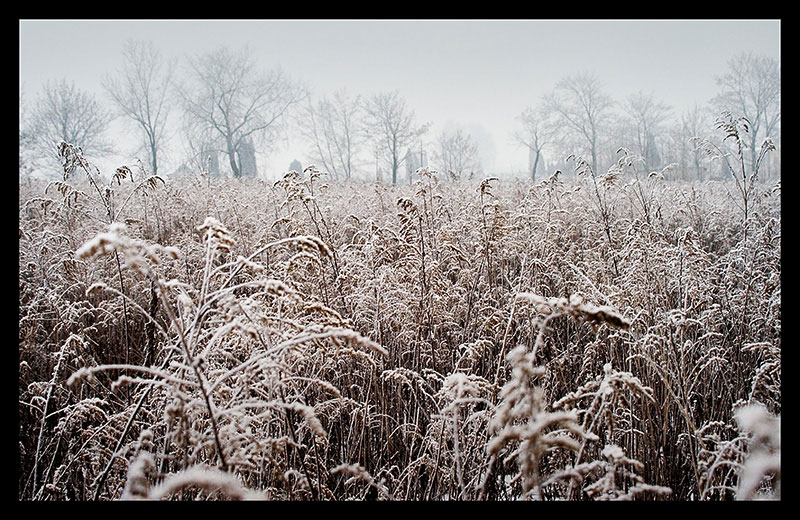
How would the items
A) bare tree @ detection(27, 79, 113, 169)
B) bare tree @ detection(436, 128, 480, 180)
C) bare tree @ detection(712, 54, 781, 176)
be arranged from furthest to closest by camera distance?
bare tree @ detection(436, 128, 480, 180)
bare tree @ detection(27, 79, 113, 169)
bare tree @ detection(712, 54, 781, 176)

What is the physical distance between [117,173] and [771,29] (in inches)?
136

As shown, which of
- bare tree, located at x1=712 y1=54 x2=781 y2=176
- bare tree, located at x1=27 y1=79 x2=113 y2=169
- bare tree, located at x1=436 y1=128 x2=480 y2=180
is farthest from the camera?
bare tree, located at x1=436 y1=128 x2=480 y2=180

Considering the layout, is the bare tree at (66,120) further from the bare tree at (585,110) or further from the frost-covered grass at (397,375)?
the bare tree at (585,110)

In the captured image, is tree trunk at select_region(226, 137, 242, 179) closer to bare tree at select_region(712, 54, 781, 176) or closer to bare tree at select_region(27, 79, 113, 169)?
bare tree at select_region(27, 79, 113, 169)

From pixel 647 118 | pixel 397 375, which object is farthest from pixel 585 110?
pixel 397 375

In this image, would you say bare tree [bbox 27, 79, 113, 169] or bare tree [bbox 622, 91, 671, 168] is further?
bare tree [bbox 622, 91, 671, 168]

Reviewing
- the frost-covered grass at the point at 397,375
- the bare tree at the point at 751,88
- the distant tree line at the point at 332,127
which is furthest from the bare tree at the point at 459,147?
the frost-covered grass at the point at 397,375

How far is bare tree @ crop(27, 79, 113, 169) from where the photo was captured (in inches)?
481

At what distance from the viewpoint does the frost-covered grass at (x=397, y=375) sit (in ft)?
3.51

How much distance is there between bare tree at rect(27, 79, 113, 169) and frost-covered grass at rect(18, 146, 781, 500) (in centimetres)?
1154

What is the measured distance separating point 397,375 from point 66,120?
16805 mm

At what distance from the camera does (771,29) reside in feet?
5.39

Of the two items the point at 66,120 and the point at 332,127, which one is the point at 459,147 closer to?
the point at 332,127

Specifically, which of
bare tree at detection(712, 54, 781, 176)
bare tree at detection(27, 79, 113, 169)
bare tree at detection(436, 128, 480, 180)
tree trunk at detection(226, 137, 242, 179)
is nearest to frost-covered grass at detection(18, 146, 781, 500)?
bare tree at detection(712, 54, 781, 176)
